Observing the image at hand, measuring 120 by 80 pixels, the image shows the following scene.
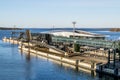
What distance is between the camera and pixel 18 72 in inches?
2817

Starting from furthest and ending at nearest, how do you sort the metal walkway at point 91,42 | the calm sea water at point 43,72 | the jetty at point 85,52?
the metal walkway at point 91,42, the jetty at point 85,52, the calm sea water at point 43,72

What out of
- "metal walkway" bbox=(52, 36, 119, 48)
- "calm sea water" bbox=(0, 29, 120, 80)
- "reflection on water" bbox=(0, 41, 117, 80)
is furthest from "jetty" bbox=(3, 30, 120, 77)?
"calm sea water" bbox=(0, 29, 120, 80)

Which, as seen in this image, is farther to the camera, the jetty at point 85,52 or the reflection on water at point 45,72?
the jetty at point 85,52

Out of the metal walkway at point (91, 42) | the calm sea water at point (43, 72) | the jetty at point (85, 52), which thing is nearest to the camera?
the calm sea water at point (43, 72)

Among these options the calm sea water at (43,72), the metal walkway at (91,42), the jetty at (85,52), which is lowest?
the calm sea water at (43,72)

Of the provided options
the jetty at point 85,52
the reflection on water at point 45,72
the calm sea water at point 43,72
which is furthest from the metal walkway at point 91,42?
the calm sea water at point 43,72

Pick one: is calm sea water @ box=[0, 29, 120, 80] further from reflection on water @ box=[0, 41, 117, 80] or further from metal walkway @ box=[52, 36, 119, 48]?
metal walkway @ box=[52, 36, 119, 48]

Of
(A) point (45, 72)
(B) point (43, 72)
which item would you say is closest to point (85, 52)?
(A) point (45, 72)

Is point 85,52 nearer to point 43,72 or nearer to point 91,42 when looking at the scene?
point 91,42

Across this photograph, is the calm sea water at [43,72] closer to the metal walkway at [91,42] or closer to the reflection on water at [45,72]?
the reflection on water at [45,72]

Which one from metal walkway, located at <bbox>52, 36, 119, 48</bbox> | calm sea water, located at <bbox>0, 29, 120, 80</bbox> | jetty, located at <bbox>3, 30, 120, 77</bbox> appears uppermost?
metal walkway, located at <bbox>52, 36, 119, 48</bbox>

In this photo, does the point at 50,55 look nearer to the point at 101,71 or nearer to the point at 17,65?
the point at 17,65

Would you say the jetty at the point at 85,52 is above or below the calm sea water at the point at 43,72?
above

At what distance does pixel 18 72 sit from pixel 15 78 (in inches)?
294
